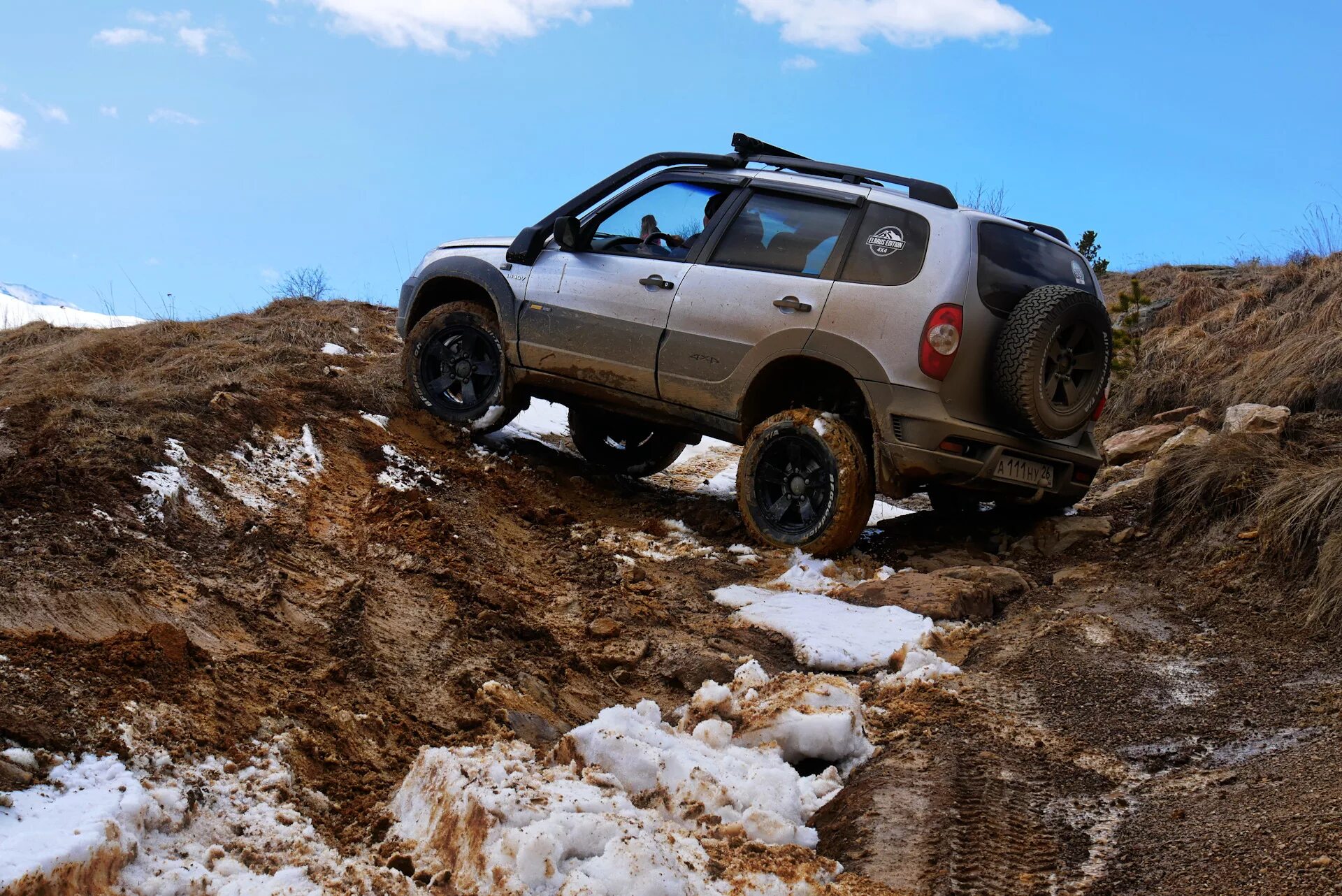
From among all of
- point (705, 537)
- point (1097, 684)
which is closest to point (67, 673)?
point (1097, 684)

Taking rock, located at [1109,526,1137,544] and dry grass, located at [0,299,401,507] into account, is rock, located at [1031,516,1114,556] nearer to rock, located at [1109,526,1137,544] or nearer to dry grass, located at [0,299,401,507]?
rock, located at [1109,526,1137,544]

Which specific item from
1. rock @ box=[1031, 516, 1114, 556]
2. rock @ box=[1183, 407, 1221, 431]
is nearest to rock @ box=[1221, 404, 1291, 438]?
rock @ box=[1183, 407, 1221, 431]

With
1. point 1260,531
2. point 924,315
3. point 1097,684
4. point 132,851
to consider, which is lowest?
point 132,851

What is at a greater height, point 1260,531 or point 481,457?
point 1260,531

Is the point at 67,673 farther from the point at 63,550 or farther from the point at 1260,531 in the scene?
the point at 1260,531

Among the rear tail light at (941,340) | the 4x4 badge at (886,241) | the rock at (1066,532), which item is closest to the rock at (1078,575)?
the rock at (1066,532)

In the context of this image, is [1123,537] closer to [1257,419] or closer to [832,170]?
[1257,419]

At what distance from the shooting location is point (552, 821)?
116 inches

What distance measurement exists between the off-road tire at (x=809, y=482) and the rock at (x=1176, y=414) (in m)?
4.44

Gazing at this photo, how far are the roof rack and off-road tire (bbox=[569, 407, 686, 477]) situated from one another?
220 centimetres

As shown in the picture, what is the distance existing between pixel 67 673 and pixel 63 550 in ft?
4.06

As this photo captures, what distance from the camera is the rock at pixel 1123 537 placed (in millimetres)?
6734

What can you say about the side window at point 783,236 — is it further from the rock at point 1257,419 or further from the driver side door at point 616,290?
the rock at point 1257,419

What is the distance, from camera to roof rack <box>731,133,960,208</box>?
6.51 m
